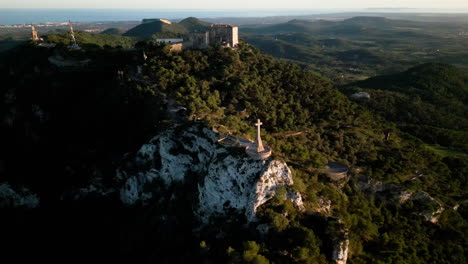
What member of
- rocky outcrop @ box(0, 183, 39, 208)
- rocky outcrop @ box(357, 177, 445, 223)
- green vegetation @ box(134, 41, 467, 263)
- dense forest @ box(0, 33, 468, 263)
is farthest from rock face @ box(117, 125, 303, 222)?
rocky outcrop @ box(0, 183, 39, 208)

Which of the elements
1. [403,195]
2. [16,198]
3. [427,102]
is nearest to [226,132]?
[403,195]

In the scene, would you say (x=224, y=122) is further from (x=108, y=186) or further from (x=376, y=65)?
(x=376, y=65)

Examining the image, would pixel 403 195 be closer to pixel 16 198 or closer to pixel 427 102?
pixel 16 198

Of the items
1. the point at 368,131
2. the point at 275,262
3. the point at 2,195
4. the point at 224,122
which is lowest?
the point at 2,195

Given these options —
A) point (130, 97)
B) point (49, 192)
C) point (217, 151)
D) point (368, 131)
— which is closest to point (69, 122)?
point (49, 192)

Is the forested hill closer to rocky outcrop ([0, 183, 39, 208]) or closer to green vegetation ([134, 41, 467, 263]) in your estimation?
green vegetation ([134, 41, 467, 263])
